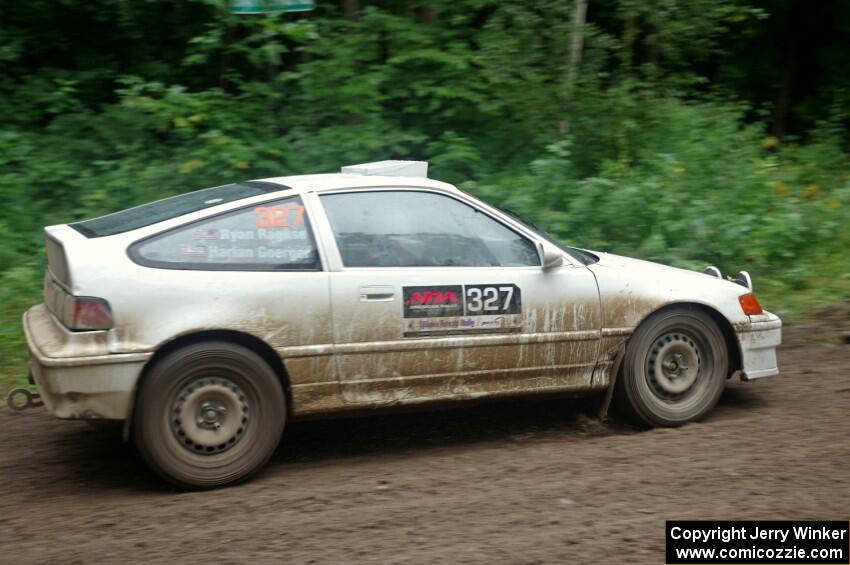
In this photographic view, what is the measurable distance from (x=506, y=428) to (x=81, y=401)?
2.60 meters

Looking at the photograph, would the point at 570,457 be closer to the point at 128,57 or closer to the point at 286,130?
the point at 286,130

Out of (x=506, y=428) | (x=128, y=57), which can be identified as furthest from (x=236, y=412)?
(x=128, y=57)

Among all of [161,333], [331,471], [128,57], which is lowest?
[331,471]

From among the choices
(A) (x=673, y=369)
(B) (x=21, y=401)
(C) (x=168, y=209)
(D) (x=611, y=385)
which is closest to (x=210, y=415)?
(C) (x=168, y=209)

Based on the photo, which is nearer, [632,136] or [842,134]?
[632,136]

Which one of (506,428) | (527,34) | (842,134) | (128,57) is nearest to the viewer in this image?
(506,428)

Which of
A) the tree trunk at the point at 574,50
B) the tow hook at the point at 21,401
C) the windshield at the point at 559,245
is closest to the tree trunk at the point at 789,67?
the tree trunk at the point at 574,50

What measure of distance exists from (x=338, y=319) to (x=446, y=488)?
3.52 feet

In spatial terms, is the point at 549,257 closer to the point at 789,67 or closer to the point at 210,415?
the point at 210,415

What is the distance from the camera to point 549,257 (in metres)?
5.71

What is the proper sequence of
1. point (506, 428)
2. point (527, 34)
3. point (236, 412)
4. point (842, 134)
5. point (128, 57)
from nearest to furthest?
1. point (236, 412)
2. point (506, 428)
3. point (527, 34)
4. point (128, 57)
5. point (842, 134)

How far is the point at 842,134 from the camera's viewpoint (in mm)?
15109

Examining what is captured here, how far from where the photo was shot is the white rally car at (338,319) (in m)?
4.96

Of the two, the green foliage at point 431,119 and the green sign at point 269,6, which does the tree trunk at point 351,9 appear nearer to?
the green foliage at point 431,119
